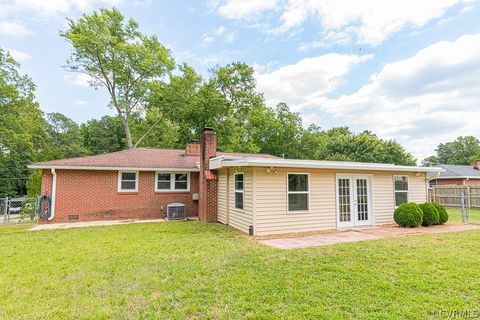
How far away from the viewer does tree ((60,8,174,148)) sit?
2042cm

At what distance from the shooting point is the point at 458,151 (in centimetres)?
4972

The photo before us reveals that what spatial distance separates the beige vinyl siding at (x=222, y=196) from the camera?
9.73m

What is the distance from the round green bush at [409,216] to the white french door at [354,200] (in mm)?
895

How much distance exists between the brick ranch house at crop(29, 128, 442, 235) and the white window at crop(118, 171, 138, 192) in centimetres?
4

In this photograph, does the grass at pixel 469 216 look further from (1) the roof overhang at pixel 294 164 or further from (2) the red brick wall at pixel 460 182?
(2) the red brick wall at pixel 460 182

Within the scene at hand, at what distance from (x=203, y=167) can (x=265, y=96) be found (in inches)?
848

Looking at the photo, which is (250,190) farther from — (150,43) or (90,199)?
(150,43)

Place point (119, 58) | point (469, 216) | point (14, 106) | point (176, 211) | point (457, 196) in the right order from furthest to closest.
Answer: point (119, 58), point (14, 106), point (457, 196), point (469, 216), point (176, 211)

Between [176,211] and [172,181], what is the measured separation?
65.7 inches

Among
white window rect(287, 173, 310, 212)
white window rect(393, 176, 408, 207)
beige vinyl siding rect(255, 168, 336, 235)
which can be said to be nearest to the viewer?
beige vinyl siding rect(255, 168, 336, 235)

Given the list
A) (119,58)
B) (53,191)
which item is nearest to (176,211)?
(53,191)

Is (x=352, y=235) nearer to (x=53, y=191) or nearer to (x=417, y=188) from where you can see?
(x=417, y=188)

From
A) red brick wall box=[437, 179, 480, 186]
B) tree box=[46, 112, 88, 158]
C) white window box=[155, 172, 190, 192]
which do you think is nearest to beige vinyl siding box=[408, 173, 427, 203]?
white window box=[155, 172, 190, 192]

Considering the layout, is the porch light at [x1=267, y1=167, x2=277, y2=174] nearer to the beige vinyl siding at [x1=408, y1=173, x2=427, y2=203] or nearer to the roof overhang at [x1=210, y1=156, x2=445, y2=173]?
the roof overhang at [x1=210, y1=156, x2=445, y2=173]
